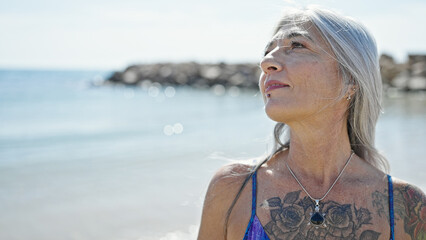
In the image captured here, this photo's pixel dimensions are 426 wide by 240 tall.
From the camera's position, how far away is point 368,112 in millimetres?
2291

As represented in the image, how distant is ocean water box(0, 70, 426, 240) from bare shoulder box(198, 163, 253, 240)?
31 cm

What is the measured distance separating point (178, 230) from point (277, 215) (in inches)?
132

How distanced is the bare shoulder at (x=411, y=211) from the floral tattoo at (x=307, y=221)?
0.42ft

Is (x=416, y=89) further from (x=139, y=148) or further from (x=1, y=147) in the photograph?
(x=1, y=147)

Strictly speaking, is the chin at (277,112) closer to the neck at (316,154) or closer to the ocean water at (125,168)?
the neck at (316,154)

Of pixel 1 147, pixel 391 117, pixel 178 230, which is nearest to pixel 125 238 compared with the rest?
pixel 178 230

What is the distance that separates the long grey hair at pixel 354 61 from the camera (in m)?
2.07

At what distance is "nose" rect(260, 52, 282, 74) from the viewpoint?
2073 millimetres

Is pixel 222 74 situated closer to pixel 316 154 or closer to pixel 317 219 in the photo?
pixel 316 154

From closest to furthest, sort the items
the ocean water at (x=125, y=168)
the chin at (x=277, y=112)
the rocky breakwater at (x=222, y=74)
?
the chin at (x=277, y=112)
the ocean water at (x=125, y=168)
the rocky breakwater at (x=222, y=74)

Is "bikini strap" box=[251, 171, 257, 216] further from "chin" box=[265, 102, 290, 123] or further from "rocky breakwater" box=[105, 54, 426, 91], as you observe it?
"rocky breakwater" box=[105, 54, 426, 91]

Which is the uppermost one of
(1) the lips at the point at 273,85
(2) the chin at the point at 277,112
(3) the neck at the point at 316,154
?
(1) the lips at the point at 273,85

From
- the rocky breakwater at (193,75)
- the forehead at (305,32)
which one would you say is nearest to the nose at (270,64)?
the forehead at (305,32)

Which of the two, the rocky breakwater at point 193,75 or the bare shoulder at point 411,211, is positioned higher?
the bare shoulder at point 411,211
